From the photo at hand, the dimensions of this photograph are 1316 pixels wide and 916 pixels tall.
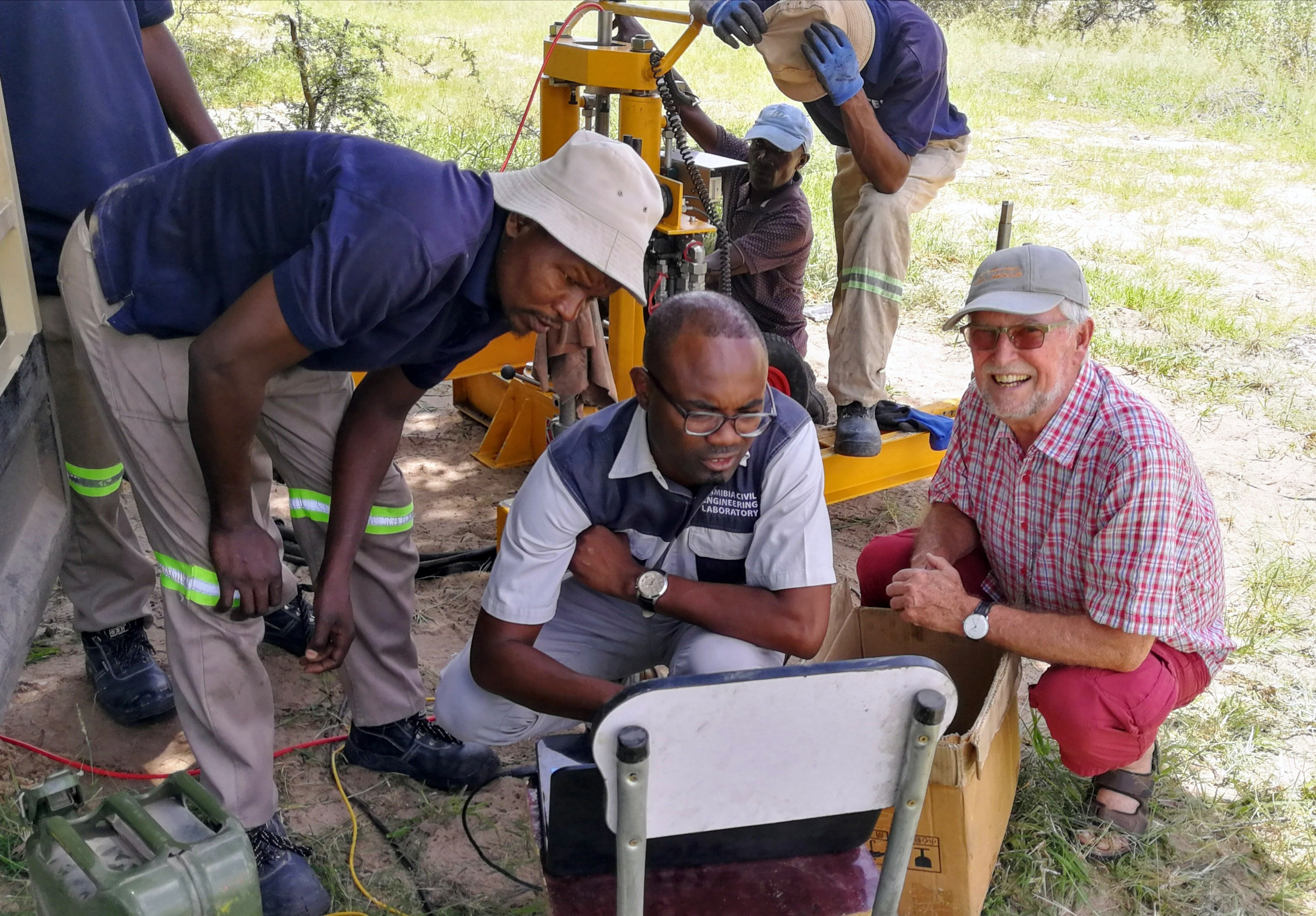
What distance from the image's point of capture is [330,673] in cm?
348

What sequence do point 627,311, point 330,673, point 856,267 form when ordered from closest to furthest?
point 330,673 → point 627,311 → point 856,267

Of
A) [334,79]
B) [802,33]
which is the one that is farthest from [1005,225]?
[334,79]

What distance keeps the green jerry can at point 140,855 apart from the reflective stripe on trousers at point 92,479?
1.30 meters

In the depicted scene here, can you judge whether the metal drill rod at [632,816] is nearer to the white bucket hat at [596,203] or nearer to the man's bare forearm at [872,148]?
the white bucket hat at [596,203]

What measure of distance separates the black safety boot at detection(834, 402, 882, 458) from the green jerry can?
291 centimetres

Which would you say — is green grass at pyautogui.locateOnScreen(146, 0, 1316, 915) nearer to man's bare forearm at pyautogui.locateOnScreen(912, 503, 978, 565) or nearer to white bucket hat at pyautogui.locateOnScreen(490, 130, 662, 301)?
man's bare forearm at pyautogui.locateOnScreen(912, 503, 978, 565)

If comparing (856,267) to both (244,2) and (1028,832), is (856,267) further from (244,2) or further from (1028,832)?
(244,2)

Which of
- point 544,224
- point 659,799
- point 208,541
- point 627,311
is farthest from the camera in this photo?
point 627,311

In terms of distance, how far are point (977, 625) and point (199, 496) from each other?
5.77 ft

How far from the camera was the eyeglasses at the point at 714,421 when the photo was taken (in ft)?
7.63

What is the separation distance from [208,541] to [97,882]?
2.86 ft

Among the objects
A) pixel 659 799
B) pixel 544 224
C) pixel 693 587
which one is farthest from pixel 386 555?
pixel 659 799

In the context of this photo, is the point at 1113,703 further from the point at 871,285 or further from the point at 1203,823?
the point at 871,285

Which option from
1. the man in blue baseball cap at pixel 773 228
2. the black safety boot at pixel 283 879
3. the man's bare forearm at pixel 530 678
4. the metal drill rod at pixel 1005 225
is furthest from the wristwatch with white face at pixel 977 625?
the metal drill rod at pixel 1005 225
